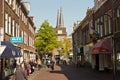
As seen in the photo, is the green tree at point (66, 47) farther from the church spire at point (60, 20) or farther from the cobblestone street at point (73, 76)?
the cobblestone street at point (73, 76)

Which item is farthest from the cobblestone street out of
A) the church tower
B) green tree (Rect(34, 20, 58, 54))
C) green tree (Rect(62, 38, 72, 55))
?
the church tower

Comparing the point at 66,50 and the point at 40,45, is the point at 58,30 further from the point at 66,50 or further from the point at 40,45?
the point at 40,45

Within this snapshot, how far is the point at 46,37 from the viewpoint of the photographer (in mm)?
84812

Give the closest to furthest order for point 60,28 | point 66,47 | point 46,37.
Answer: point 46,37 → point 66,47 → point 60,28

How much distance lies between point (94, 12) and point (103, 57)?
7994 millimetres

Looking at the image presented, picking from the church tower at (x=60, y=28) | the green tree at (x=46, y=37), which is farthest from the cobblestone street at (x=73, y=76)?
the church tower at (x=60, y=28)

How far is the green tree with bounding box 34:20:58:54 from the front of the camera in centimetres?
8438

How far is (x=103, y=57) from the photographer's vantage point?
4588 centimetres

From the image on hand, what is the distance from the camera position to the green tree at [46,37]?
84375mm

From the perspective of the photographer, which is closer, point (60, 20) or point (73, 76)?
point (73, 76)

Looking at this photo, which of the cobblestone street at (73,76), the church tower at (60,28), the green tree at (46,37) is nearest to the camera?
the cobblestone street at (73,76)

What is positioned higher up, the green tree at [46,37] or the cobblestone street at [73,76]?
the green tree at [46,37]

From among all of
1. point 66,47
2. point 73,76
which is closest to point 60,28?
point 66,47

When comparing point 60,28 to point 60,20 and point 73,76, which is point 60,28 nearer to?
point 60,20
